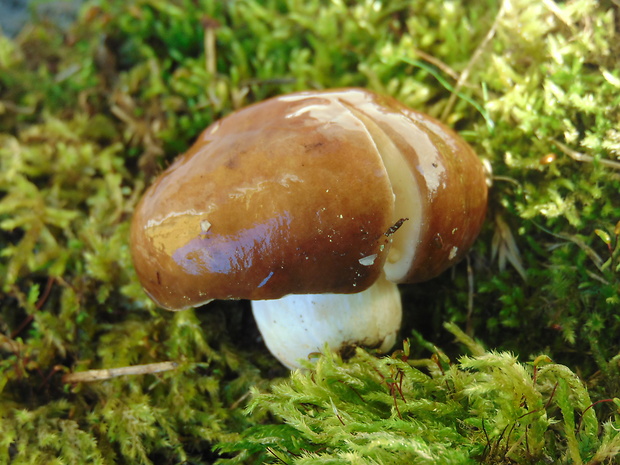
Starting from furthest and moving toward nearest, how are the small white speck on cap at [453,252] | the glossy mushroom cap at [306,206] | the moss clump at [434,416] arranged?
the small white speck on cap at [453,252], the glossy mushroom cap at [306,206], the moss clump at [434,416]

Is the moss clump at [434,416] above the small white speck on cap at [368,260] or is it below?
below

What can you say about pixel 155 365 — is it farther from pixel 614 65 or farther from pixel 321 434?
pixel 614 65

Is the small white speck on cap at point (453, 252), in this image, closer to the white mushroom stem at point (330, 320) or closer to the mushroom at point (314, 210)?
the mushroom at point (314, 210)

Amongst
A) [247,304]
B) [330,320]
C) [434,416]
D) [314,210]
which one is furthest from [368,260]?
[247,304]

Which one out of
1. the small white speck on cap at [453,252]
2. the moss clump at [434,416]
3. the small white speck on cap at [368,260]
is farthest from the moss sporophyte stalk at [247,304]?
the small white speck on cap at [368,260]

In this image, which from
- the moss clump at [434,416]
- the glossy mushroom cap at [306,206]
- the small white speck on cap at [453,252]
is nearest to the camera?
the moss clump at [434,416]

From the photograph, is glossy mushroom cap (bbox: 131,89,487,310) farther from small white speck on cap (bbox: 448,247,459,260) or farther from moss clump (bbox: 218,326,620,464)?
moss clump (bbox: 218,326,620,464)

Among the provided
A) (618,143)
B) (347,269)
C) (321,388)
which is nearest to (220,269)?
(347,269)
